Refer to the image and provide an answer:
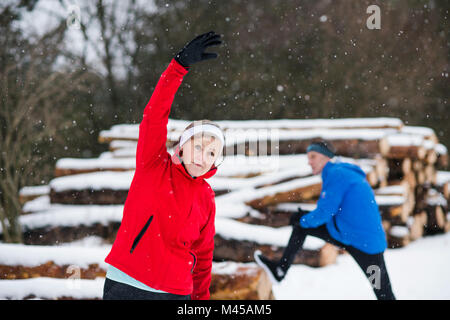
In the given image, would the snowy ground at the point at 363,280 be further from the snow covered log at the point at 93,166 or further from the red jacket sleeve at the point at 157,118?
the snow covered log at the point at 93,166

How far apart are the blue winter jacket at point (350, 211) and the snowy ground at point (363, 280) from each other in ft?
3.30

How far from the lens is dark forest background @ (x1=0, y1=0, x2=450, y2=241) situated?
12320 mm

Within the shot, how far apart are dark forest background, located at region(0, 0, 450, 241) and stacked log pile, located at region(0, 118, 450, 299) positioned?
203 inches

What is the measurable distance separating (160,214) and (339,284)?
3167mm

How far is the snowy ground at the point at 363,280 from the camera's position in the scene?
3.90m

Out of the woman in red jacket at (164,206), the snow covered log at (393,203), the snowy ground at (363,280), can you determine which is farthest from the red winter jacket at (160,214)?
the snow covered log at (393,203)

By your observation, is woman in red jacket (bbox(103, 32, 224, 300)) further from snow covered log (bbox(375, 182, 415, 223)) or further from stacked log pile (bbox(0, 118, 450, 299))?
snow covered log (bbox(375, 182, 415, 223))

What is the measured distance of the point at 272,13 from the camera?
50.6ft

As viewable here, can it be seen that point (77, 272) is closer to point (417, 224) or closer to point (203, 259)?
point (203, 259)

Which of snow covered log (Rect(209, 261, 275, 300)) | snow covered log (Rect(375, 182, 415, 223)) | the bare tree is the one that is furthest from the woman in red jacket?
snow covered log (Rect(375, 182, 415, 223))

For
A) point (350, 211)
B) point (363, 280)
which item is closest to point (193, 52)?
point (350, 211)

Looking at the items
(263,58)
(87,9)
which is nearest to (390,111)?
(263,58)

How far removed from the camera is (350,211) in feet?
10.2

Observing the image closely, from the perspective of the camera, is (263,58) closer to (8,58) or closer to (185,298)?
(8,58)
